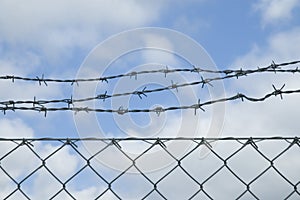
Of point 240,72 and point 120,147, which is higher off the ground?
point 240,72

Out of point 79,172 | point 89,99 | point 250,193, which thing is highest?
point 89,99

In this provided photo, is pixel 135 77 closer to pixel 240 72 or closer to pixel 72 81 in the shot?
pixel 72 81

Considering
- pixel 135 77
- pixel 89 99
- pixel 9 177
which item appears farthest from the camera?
pixel 135 77

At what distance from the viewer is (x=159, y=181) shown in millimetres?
2926

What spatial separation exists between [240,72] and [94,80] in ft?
2.89

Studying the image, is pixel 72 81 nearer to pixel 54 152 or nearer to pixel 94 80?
pixel 94 80

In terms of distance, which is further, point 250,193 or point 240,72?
point 240,72

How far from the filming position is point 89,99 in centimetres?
338

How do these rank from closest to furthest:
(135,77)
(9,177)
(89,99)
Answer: (9,177) < (89,99) < (135,77)

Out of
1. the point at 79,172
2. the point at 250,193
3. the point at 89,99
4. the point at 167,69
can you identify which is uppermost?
the point at 167,69

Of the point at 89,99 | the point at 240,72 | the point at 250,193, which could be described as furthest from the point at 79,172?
the point at 240,72

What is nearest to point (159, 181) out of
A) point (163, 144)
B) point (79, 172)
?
point (163, 144)

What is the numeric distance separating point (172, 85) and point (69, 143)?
0.85 metres

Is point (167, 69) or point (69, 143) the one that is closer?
point (69, 143)
